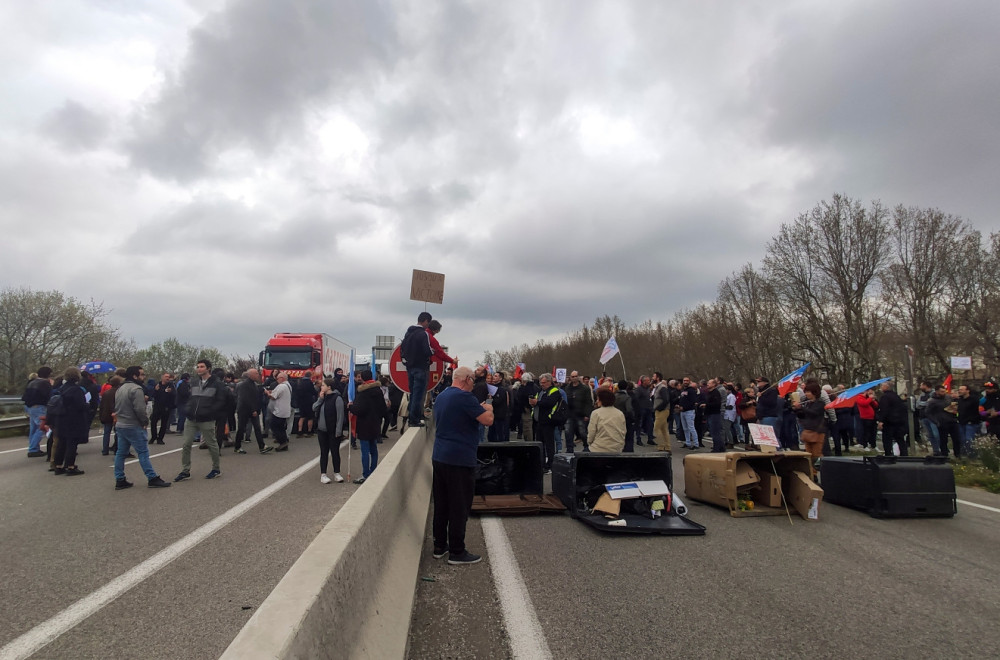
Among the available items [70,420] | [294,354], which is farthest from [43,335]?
[70,420]

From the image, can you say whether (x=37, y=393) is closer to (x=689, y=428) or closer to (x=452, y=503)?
(x=452, y=503)

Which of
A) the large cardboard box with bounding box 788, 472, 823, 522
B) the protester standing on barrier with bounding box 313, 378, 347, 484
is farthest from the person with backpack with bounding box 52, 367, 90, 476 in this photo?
the large cardboard box with bounding box 788, 472, 823, 522

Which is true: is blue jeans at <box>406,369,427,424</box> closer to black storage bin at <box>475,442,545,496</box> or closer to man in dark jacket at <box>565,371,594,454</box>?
black storage bin at <box>475,442,545,496</box>

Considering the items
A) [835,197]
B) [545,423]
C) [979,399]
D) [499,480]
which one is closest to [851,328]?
[835,197]

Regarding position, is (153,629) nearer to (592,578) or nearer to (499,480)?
(592,578)

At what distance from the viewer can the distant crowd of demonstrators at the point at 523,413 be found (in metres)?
9.50

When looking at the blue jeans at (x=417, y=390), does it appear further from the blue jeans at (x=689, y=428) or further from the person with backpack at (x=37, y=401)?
the blue jeans at (x=689, y=428)

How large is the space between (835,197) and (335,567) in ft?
135

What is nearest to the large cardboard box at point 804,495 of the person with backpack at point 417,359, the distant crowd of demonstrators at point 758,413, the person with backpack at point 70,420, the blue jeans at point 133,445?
the distant crowd of demonstrators at point 758,413

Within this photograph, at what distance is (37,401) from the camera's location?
12.4 meters

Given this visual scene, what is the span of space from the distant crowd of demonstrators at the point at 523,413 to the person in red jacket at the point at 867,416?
1.1 inches

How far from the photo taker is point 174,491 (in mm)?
8852

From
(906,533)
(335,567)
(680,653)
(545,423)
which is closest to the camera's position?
(335,567)

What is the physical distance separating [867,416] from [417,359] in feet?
41.4
